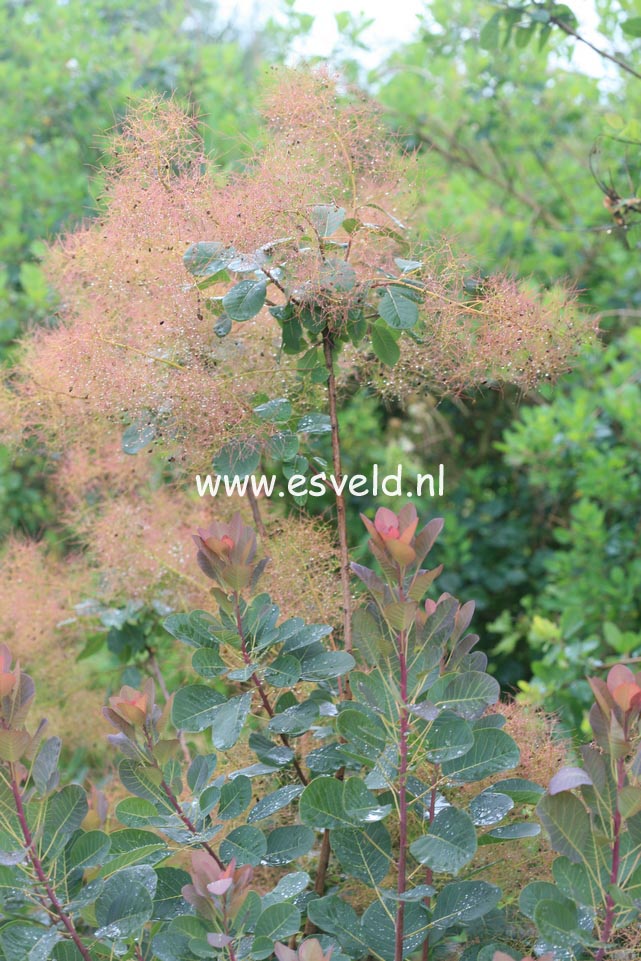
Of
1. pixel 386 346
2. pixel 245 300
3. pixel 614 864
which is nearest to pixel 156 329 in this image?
pixel 245 300

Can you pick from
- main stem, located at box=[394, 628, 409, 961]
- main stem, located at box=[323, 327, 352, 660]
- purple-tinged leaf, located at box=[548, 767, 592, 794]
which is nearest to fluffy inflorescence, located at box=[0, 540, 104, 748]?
main stem, located at box=[323, 327, 352, 660]

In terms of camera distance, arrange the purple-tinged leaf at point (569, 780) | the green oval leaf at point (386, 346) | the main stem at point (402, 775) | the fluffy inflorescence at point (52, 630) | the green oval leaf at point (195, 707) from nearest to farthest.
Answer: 1. the purple-tinged leaf at point (569, 780)
2. the main stem at point (402, 775)
3. the green oval leaf at point (195, 707)
4. the green oval leaf at point (386, 346)
5. the fluffy inflorescence at point (52, 630)

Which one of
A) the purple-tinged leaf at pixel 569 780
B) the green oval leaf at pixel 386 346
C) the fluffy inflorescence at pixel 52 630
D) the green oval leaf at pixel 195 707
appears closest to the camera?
the purple-tinged leaf at pixel 569 780

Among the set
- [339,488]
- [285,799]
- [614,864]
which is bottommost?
[285,799]

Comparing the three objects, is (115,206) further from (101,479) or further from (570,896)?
(570,896)

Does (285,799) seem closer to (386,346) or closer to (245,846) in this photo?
(245,846)

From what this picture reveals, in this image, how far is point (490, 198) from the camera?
→ 423 centimetres

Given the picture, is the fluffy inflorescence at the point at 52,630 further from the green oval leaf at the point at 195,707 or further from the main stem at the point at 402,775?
the main stem at the point at 402,775

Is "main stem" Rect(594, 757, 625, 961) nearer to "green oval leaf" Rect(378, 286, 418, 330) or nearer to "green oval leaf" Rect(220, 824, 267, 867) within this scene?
"green oval leaf" Rect(220, 824, 267, 867)

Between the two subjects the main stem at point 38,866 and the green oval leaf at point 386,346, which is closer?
the main stem at point 38,866

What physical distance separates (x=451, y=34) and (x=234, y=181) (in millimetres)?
2297

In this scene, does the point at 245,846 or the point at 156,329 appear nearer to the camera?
the point at 245,846

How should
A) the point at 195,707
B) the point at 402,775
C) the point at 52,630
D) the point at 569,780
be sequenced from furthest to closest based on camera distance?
the point at 52,630 < the point at 195,707 < the point at 402,775 < the point at 569,780

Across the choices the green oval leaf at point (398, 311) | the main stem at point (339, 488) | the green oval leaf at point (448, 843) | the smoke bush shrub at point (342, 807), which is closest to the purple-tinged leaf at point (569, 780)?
the smoke bush shrub at point (342, 807)
